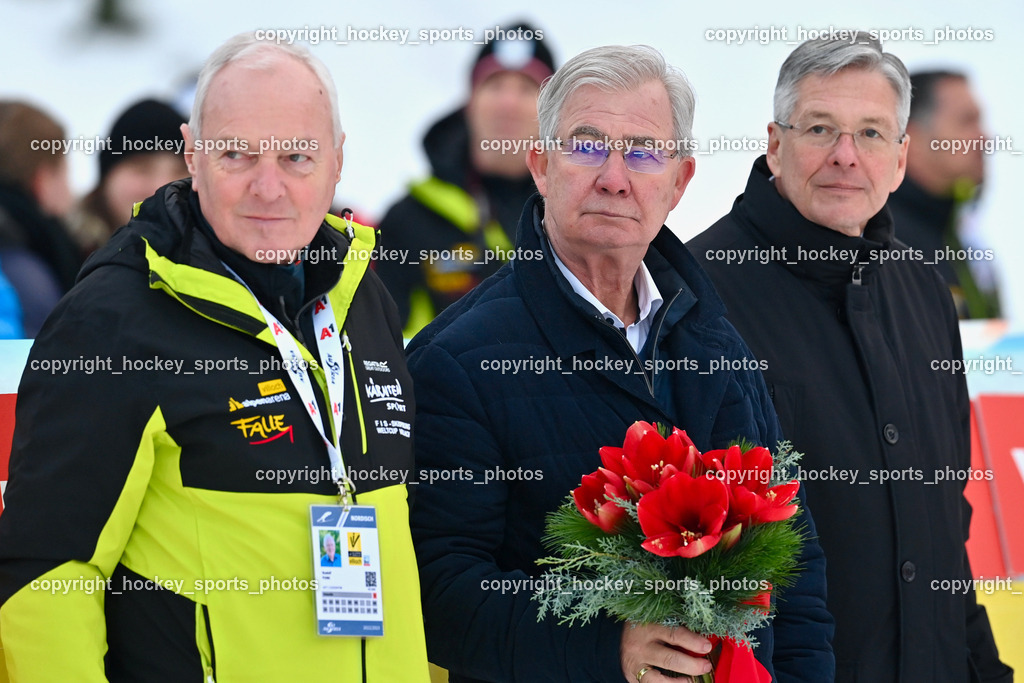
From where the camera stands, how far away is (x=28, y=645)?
170 centimetres

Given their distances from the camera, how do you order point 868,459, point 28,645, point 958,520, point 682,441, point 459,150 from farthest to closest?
point 459,150 < point 958,520 < point 868,459 < point 682,441 < point 28,645

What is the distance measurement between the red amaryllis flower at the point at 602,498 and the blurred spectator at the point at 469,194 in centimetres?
242

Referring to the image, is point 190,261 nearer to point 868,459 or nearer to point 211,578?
point 211,578

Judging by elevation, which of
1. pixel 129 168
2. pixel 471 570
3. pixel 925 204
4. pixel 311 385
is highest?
pixel 925 204

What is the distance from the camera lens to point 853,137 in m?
2.96

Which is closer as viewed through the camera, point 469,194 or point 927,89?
point 469,194

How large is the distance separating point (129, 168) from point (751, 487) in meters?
2.80

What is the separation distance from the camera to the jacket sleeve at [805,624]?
2.35 metres

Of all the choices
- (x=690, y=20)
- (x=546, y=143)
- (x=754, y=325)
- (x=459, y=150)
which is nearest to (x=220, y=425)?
(x=546, y=143)

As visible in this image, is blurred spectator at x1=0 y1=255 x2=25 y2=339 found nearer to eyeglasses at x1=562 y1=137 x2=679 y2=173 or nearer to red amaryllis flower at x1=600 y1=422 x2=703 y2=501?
eyeglasses at x1=562 y1=137 x2=679 y2=173

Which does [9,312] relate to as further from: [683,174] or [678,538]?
[678,538]

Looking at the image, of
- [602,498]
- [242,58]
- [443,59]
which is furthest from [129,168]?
[602,498]

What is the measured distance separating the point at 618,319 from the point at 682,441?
16.9 inches

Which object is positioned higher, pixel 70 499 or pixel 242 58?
pixel 242 58
